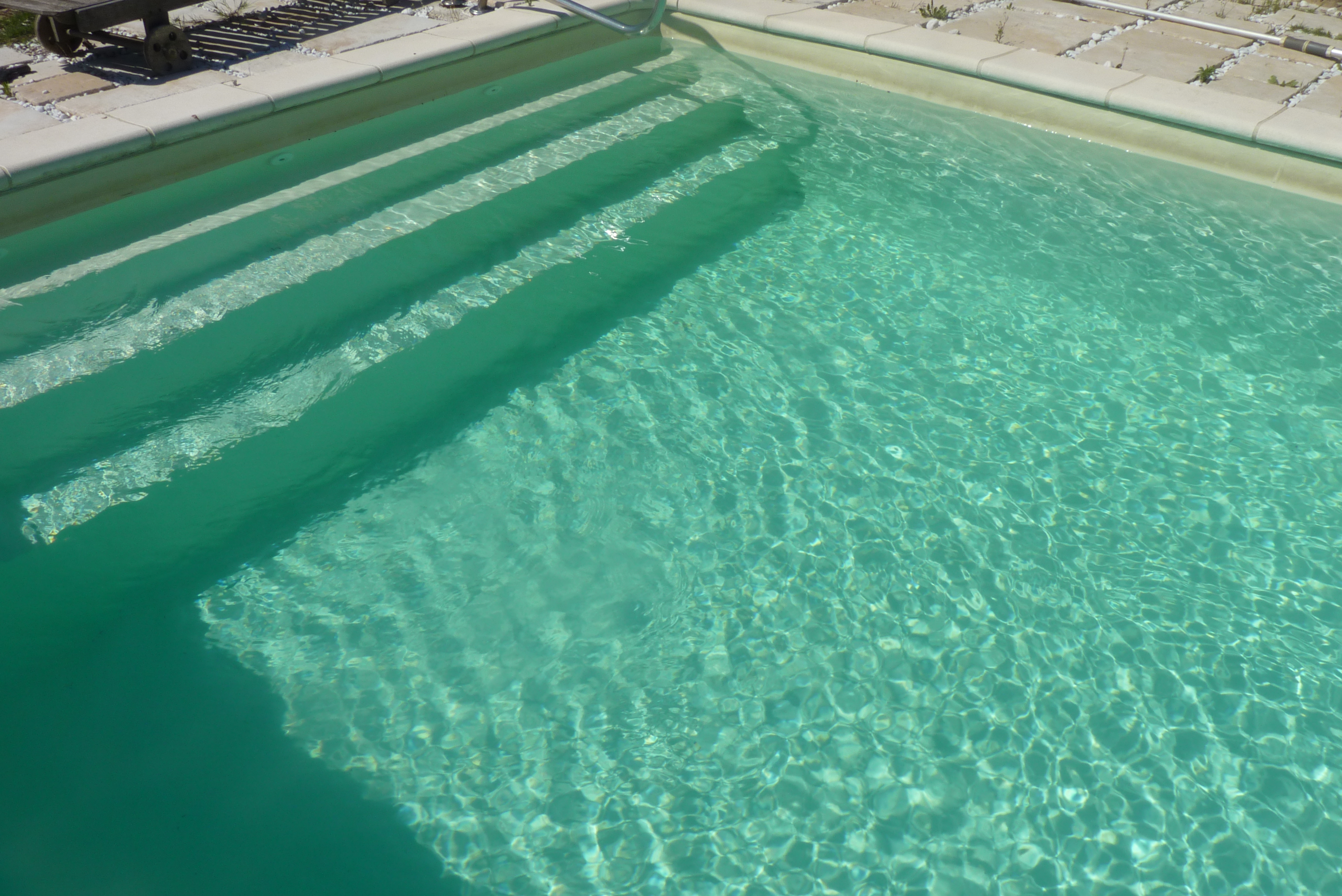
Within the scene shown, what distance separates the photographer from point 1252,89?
19.8 feet

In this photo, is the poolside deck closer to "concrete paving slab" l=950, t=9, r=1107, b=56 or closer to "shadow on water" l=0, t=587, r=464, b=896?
"concrete paving slab" l=950, t=9, r=1107, b=56

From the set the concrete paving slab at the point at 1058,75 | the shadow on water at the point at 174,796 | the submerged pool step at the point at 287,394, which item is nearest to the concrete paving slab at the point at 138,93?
the submerged pool step at the point at 287,394

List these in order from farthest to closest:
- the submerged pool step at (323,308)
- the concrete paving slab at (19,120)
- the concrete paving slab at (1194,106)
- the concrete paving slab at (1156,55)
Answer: the concrete paving slab at (1156,55), the concrete paving slab at (1194,106), the concrete paving slab at (19,120), the submerged pool step at (323,308)

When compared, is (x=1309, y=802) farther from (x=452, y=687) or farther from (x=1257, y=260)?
(x=1257, y=260)

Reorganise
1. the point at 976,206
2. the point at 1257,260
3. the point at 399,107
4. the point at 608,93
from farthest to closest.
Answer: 1. the point at 608,93
2. the point at 399,107
3. the point at 976,206
4. the point at 1257,260

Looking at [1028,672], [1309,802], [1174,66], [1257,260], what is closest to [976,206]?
[1257,260]

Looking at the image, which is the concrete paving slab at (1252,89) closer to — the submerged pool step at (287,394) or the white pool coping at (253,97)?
the submerged pool step at (287,394)

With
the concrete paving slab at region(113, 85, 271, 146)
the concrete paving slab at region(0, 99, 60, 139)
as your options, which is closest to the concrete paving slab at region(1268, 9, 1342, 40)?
the concrete paving slab at region(113, 85, 271, 146)

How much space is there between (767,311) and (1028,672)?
7.03 feet

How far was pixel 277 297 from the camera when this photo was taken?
4.45 m

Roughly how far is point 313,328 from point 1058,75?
184 inches

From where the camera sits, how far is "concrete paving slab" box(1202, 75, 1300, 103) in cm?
594

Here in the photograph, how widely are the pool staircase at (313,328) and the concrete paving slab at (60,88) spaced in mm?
1054

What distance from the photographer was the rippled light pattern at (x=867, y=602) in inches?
103
